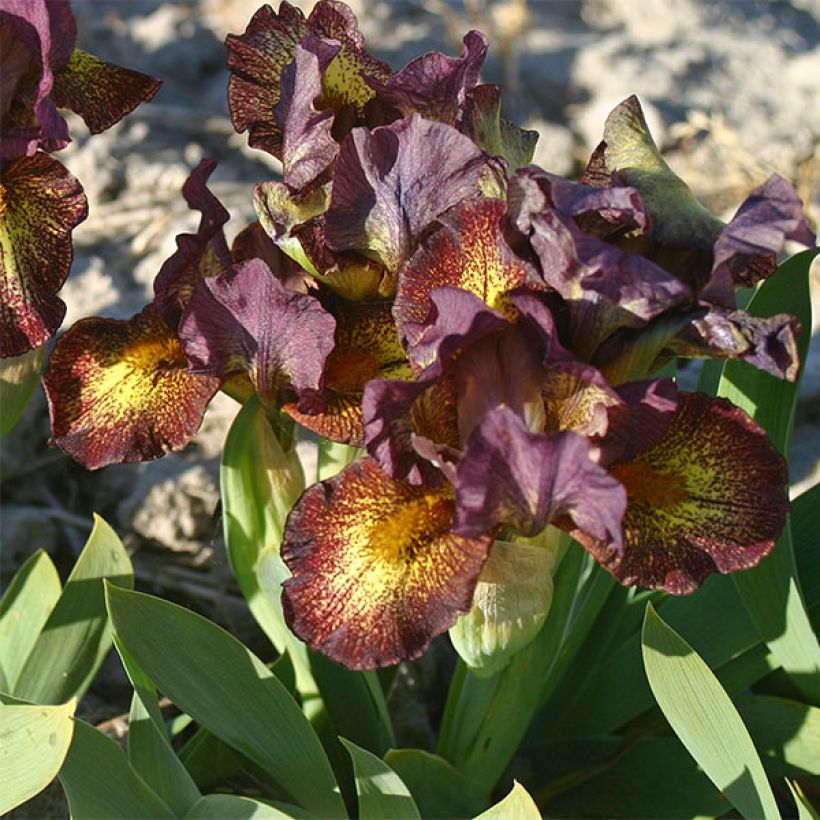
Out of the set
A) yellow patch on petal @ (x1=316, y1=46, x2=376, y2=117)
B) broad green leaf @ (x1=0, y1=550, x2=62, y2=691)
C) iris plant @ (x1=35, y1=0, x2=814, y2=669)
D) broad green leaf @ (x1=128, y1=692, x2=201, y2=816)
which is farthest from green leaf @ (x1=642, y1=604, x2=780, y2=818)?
broad green leaf @ (x1=0, y1=550, x2=62, y2=691)

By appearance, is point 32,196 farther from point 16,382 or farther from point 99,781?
point 99,781

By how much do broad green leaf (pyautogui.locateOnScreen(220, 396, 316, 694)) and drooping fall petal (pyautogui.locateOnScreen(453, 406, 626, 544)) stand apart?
363 millimetres

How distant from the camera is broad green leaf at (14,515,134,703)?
129cm

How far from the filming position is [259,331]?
41.4 inches

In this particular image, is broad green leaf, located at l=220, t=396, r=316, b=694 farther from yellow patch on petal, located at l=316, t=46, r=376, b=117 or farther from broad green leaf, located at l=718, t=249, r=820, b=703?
broad green leaf, located at l=718, t=249, r=820, b=703

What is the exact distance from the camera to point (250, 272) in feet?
3.42

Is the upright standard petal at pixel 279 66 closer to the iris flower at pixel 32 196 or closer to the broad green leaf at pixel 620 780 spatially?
the iris flower at pixel 32 196

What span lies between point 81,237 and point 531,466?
1.61m

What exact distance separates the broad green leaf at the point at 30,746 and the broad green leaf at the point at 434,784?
15.0 inches

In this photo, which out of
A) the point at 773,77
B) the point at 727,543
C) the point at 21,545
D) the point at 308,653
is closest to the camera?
the point at 727,543

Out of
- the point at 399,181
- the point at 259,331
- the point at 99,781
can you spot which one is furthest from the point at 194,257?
the point at 99,781

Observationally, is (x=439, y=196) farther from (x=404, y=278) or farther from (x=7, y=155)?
(x=7, y=155)

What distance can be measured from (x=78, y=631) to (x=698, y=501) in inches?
29.0

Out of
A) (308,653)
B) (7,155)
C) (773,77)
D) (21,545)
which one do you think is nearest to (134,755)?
(308,653)
